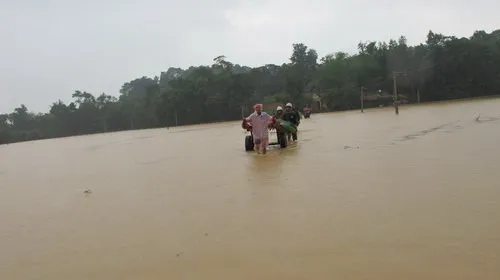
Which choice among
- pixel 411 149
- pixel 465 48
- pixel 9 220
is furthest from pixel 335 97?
pixel 9 220

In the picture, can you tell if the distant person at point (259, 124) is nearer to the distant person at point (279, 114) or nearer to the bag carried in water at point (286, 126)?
the bag carried in water at point (286, 126)

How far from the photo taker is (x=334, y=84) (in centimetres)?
7612

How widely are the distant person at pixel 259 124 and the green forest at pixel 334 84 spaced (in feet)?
187

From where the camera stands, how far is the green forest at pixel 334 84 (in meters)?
69.9

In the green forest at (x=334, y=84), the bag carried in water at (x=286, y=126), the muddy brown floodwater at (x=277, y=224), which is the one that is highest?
the green forest at (x=334, y=84)

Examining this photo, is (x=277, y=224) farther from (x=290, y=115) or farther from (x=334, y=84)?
(x=334, y=84)

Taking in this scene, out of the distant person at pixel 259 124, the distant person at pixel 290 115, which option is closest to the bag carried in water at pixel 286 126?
the distant person at pixel 290 115

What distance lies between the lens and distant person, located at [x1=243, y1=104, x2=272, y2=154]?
13789mm

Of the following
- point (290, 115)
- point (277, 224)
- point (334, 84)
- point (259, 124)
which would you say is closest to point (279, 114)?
point (290, 115)

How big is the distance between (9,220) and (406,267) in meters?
6.27

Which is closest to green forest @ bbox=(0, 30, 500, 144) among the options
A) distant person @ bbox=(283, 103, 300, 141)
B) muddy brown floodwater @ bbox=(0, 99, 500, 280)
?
distant person @ bbox=(283, 103, 300, 141)

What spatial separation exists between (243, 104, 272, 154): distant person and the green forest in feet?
187

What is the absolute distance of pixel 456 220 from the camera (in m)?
5.32

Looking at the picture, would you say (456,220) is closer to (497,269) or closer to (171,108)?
(497,269)
